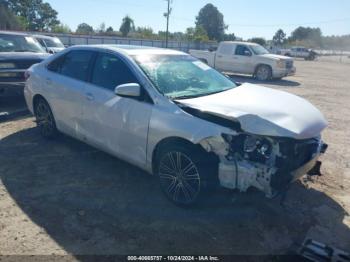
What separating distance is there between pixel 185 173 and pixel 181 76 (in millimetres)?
1394

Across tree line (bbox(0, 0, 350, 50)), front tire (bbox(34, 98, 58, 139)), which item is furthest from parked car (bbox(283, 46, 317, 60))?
front tire (bbox(34, 98, 58, 139))

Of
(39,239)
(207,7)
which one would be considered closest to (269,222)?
(39,239)

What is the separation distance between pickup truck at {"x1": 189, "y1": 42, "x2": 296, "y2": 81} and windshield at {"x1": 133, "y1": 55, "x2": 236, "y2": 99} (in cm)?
1234

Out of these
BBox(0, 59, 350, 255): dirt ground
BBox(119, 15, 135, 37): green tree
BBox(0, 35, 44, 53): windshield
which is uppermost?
BBox(119, 15, 135, 37): green tree

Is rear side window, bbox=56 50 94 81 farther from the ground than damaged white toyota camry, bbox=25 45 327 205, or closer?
farther from the ground

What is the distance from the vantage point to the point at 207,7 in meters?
96.4

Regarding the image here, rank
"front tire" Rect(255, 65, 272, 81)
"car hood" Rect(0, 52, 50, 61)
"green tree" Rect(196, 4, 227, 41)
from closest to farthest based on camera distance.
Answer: "car hood" Rect(0, 52, 50, 61), "front tire" Rect(255, 65, 272, 81), "green tree" Rect(196, 4, 227, 41)

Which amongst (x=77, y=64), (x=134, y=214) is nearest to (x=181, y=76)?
(x=77, y=64)

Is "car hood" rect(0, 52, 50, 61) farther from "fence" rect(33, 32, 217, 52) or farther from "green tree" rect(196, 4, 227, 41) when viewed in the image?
"green tree" rect(196, 4, 227, 41)

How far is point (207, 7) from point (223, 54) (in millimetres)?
84448

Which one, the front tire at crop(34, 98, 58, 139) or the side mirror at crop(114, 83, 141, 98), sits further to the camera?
the front tire at crop(34, 98, 58, 139)

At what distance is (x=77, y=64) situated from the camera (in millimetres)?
5219

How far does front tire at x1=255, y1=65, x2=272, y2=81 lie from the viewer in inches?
658

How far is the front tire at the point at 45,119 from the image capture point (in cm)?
574
